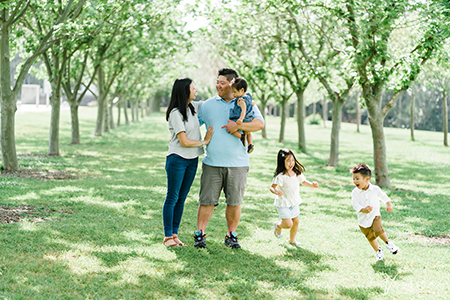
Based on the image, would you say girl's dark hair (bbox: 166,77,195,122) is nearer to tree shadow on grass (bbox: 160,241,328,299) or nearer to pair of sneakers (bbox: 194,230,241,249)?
pair of sneakers (bbox: 194,230,241,249)

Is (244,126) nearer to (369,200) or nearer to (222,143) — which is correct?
(222,143)

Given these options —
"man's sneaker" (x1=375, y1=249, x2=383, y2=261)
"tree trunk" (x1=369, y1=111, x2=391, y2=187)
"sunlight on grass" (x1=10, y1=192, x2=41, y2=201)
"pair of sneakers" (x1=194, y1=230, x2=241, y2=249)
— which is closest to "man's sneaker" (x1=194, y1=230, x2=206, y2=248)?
"pair of sneakers" (x1=194, y1=230, x2=241, y2=249)

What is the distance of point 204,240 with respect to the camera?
5383mm

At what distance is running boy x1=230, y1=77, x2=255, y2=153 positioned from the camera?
5035 mm

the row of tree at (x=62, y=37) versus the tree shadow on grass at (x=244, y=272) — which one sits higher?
the row of tree at (x=62, y=37)

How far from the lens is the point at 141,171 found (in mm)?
12281

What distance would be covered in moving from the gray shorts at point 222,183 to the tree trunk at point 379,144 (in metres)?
6.36

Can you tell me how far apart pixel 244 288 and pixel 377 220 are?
1.83 meters

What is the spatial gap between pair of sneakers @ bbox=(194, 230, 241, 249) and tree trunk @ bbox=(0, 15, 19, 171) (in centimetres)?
694

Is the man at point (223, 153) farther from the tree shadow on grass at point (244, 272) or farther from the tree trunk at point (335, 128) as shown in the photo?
the tree trunk at point (335, 128)

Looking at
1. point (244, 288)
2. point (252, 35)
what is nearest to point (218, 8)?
point (252, 35)

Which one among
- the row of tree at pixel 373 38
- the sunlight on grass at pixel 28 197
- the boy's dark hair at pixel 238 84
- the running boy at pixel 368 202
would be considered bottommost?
the sunlight on grass at pixel 28 197

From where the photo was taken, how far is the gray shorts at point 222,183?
5188mm

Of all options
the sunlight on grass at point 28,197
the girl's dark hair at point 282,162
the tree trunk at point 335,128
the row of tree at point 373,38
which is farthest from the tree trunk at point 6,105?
the tree trunk at point 335,128
